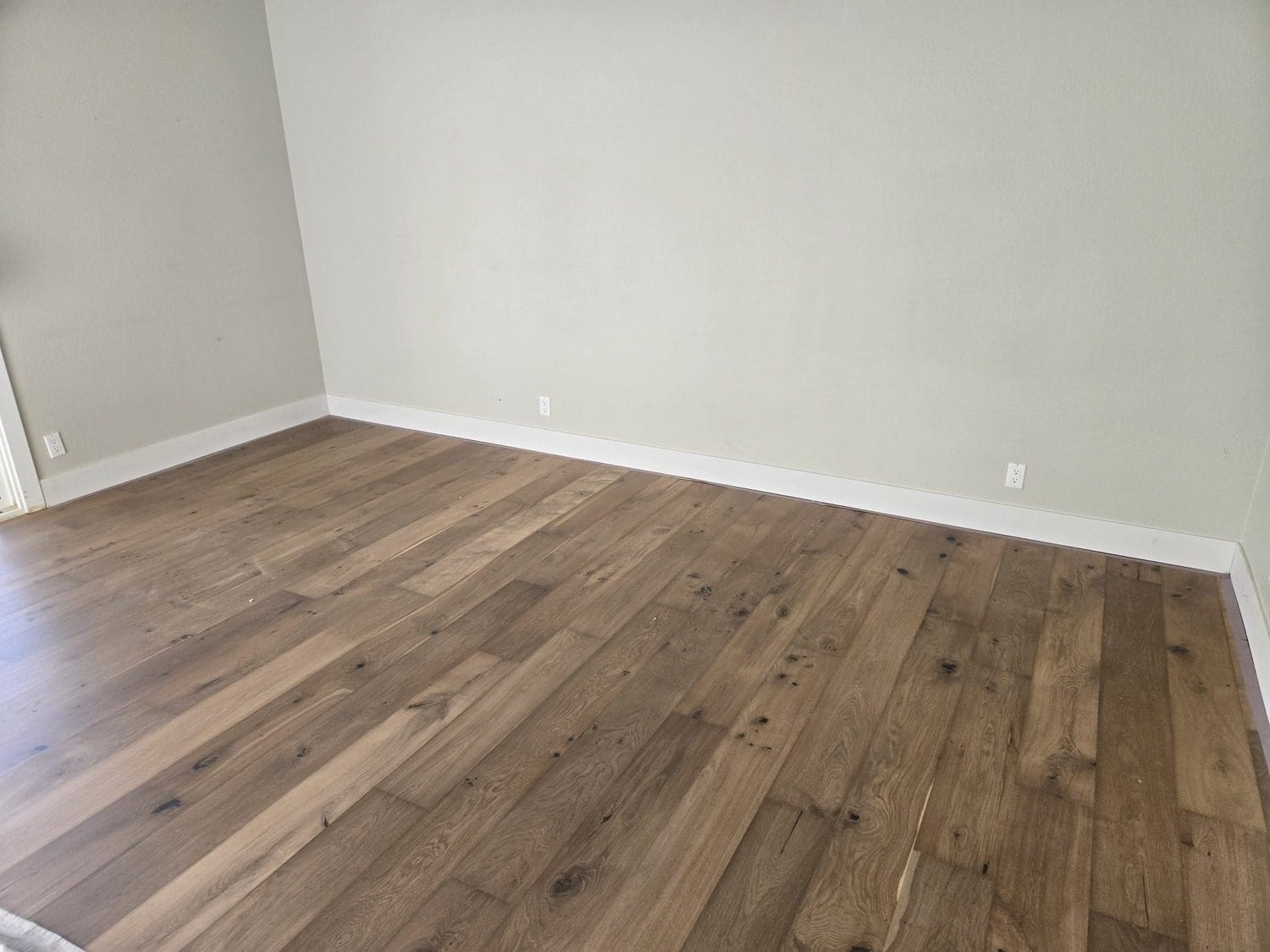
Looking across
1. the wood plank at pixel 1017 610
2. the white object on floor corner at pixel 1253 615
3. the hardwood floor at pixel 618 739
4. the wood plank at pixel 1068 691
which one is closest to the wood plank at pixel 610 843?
the hardwood floor at pixel 618 739

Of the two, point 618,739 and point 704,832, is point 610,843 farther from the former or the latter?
point 618,739

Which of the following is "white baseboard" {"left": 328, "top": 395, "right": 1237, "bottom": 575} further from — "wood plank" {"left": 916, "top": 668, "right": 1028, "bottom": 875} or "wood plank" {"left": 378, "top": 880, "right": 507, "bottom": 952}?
"wood plank" {"left": 378, "top": 880, "right": 507, "bottom": 952}

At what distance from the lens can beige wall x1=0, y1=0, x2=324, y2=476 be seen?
336cm

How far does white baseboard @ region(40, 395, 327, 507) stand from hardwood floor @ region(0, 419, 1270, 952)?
0.87 ft

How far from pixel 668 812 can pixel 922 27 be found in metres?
2.64

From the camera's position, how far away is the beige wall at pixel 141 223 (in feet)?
11.0

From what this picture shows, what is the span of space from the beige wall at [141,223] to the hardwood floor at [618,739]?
769 mm

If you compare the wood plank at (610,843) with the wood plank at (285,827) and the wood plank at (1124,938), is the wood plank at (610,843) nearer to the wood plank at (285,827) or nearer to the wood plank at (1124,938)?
the wood plank at (285,827)

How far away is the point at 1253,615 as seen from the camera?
2527mm

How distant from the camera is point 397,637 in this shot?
2600 mm

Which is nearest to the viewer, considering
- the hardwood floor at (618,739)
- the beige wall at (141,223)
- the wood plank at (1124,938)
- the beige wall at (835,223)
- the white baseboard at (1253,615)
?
the wood plank at (1124,938)

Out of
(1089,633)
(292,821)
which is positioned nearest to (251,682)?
(292,821)

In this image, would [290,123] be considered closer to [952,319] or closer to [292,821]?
[952,319]

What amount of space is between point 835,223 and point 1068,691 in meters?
1.83
